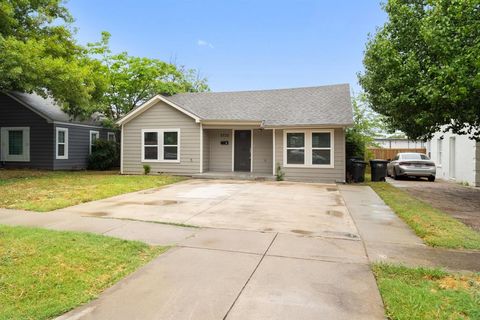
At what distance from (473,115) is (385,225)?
494 cm

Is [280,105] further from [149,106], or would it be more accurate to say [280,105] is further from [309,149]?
[149,106]

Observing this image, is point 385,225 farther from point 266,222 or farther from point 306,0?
point 306,0

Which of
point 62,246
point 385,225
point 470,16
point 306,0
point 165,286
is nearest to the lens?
point 165,286

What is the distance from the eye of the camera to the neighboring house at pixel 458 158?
13672mm

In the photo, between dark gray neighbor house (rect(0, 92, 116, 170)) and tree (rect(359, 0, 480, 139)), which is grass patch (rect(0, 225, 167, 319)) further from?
dark gray neighbor house (rect(0, 92, 116, 170))

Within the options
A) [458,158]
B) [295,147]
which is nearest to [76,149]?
[295,147]

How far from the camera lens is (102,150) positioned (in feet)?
64.1

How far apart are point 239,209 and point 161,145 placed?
30.7ft

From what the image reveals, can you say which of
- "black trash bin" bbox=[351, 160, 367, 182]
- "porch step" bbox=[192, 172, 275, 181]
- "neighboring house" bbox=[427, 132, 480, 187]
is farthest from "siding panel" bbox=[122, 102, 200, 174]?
"neighboring house" bbox=[427, 132, 480, 187]

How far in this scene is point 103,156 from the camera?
63.2 ft

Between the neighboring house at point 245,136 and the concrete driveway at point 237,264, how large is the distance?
657cm

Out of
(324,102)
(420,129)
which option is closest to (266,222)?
(420,129)

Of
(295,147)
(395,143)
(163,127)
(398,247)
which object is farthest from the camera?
(395,143)

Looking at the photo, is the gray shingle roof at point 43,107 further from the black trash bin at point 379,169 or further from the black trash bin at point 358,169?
the black trash bin at point 379,169
